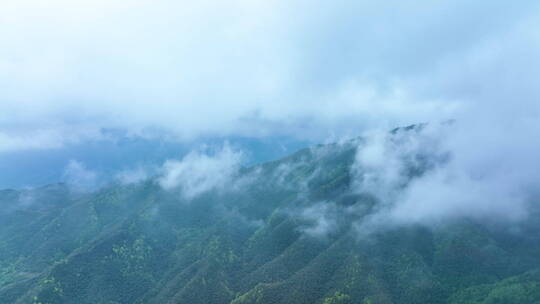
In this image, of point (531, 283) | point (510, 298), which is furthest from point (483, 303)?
point (531, 283)

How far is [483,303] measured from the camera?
195 meters

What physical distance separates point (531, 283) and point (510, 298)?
1711 cm

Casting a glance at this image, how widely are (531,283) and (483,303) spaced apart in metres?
28.7

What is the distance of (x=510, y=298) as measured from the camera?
19062cm

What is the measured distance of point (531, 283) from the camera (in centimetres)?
19625

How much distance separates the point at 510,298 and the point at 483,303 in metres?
13.2

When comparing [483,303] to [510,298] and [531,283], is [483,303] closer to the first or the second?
[510,298]
